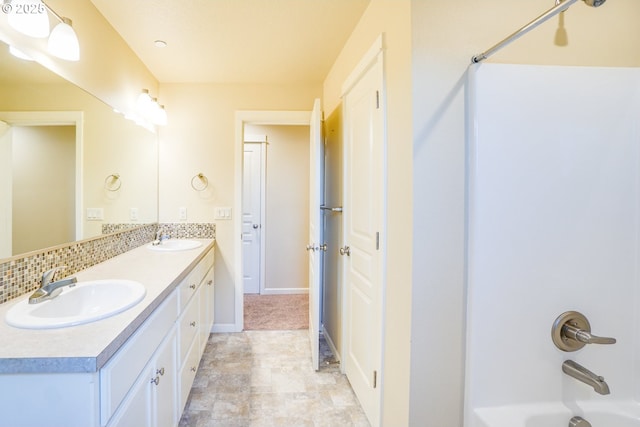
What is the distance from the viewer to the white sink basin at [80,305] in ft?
3.05

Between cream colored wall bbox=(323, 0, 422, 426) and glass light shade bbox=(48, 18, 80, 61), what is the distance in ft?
4.92

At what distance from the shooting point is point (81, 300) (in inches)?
49.8

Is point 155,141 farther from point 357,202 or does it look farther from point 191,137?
point 357,202

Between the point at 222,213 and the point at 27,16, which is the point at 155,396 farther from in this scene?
the point at 222,213

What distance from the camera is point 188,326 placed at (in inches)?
69.0

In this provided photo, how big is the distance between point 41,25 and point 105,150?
0.79 metres

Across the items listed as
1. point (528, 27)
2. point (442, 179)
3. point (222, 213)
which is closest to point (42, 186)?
point (222, 213)

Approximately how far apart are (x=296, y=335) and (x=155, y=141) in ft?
7.35

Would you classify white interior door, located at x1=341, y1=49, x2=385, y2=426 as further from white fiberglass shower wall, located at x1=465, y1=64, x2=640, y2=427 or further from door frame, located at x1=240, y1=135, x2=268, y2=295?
door frame, located at x1=240, y1=135, x2=268, y2=295

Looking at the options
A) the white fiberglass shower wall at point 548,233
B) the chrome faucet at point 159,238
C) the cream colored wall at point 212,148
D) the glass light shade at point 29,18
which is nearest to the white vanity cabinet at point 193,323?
the cream colored wall at point 212,148

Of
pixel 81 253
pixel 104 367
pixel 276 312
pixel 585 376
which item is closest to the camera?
pixel 104 367

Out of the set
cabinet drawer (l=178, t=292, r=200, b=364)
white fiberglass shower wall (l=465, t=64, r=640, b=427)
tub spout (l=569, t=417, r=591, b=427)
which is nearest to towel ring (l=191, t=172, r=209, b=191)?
→ cabinet drawer (l=178, t=292, r=200, b=364)

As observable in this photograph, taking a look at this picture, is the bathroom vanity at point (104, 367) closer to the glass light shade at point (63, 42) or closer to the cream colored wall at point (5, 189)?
Answer: the cream colored wall at point (5, 189)

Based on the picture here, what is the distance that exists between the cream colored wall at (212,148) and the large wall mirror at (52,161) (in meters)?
0.62
